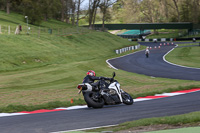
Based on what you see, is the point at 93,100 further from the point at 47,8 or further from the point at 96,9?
the point at 96,9

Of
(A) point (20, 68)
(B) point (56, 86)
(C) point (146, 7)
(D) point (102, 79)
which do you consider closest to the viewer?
(D) point (102, 79)

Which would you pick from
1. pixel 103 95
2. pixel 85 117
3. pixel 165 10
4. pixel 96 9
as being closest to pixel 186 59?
pixel 103 95

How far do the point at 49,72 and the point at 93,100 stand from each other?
17.4m

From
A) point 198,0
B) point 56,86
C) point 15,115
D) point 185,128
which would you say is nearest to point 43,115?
point 15,115

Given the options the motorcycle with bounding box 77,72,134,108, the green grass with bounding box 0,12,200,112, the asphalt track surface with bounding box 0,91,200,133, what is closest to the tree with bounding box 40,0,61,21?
the green grass with bounding box 0,12,200,112

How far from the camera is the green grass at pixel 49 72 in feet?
59.8

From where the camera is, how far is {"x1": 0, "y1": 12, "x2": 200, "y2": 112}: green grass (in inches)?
718

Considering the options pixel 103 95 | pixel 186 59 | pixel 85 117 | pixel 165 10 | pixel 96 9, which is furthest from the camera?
pixel 165 10

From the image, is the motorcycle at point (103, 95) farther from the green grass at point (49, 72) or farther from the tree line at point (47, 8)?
the tree line at point (47, 8)

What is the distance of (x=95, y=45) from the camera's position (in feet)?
222

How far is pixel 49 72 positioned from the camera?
1177 inches

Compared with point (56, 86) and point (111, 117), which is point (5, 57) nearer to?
point (56, 86)

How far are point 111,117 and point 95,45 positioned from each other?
57.1 meters

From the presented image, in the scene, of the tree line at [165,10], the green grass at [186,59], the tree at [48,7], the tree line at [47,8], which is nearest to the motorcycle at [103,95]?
the green grass at [186,59]
